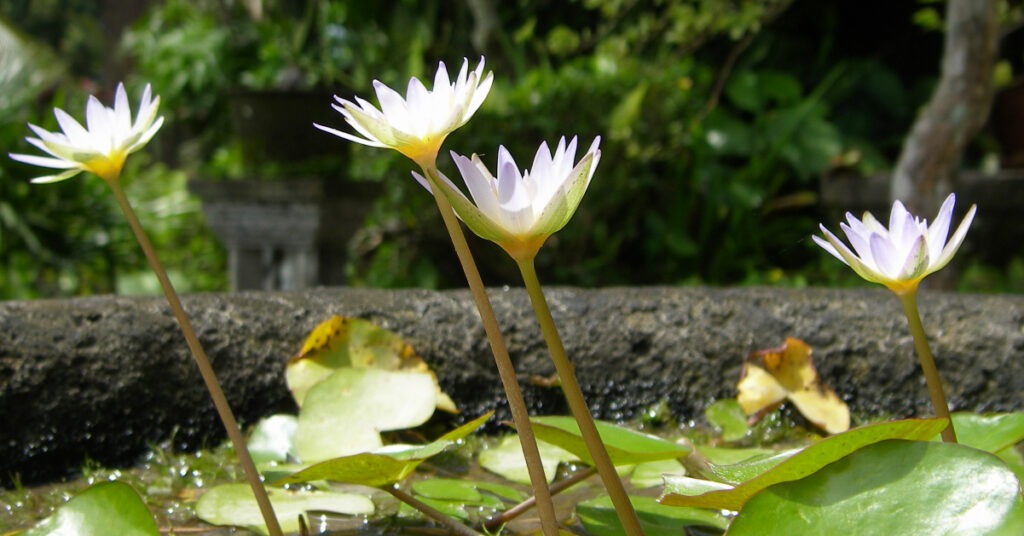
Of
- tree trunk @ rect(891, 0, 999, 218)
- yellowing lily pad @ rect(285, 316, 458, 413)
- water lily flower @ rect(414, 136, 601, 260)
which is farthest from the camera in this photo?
tree trunk @ rect(891, 0, 999, 218)

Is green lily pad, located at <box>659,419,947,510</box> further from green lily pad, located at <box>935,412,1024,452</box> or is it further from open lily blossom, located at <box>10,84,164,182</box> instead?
open lily blossom, located at <box>10,84,164,182</box>

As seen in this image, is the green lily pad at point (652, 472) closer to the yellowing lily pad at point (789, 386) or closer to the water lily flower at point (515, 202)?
the yellowing lily pad at point (789, 386)

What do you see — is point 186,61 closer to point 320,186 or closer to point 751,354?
point 320,186

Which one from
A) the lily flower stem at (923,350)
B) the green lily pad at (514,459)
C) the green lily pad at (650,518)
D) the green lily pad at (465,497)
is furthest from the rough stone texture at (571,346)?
the lily flower stem at (923,350)

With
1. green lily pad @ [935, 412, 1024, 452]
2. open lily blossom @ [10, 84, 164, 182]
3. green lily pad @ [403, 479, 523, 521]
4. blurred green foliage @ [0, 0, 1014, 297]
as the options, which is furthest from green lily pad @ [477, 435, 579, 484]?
blurred green foliage @ [0, 0, 1014, 297]

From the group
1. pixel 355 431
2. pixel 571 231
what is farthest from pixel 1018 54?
pixel 355 431
